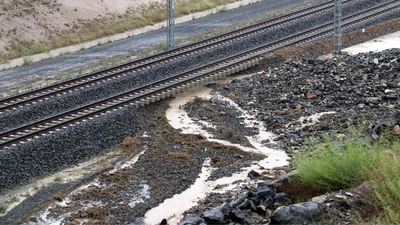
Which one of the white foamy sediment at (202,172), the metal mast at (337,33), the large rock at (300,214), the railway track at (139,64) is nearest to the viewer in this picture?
the large rock at (300,214)

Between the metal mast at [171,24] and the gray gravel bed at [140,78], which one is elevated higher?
the metal mast at [171,24]

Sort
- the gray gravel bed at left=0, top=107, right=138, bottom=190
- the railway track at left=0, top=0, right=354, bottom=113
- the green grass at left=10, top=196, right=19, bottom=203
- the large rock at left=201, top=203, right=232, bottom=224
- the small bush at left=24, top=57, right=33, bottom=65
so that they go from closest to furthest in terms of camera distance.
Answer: the large rock at left=201, top=203, right=232, bottom=224
the green grass at left=10, top=196, right=19, bottom=203
the gray gravel bed at left=0, top=107, right=138, bottom=190
the railway track at left=0, top=0, right=354, bottom=113
the small bush at left=24, top=57, right=33, bottom=65

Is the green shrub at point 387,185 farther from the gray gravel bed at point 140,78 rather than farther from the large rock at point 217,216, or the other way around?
the gray gravel bed at point 140,78

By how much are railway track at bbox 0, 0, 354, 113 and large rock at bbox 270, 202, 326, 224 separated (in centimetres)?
1171

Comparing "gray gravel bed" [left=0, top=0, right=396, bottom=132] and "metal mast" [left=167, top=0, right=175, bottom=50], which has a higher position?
"metal mast" [left=167, top=0, right=175, bottom=50]

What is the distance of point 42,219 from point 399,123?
8.84m

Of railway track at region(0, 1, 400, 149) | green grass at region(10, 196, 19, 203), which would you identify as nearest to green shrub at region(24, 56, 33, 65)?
railway track at region(0, 1, 400, 149)

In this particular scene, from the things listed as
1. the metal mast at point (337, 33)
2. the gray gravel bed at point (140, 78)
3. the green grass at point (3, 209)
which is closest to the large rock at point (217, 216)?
the green grass at point (3, 209)

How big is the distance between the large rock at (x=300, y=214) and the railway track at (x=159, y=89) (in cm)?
869

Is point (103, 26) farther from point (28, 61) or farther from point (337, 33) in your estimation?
point (337, 33)

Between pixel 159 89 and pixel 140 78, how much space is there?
1994 mm

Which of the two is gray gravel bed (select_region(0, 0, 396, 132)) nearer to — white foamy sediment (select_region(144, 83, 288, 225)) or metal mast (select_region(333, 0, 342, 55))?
white foamy sediment (select_region(144, 83, 288, 225))

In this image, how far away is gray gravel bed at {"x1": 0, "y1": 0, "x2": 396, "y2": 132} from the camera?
17.1 m

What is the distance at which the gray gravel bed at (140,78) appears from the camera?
17125 millimetres
